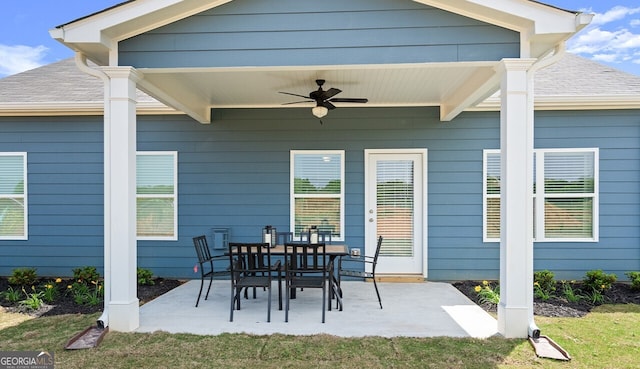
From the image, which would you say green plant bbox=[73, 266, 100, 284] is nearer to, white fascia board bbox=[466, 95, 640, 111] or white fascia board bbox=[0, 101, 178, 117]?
white fascia board bbox=[0, 101, 178, 117]

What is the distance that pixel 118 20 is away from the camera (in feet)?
11.5

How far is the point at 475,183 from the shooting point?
5875mm

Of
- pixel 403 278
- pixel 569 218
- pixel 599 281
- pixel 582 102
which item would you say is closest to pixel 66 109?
pixel 403 278

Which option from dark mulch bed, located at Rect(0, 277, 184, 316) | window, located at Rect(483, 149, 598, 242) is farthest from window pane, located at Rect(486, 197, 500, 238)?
dark mulch bed, located at Rect(0, 277, 184, 316)

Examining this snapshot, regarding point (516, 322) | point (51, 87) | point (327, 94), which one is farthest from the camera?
point (51, 87)

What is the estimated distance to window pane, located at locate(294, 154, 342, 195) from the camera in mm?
6004

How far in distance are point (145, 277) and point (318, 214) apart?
267 cm

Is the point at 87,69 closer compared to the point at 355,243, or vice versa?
the point at 87,69

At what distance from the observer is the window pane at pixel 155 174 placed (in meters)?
6.09

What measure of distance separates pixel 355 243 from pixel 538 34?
11.9 ft

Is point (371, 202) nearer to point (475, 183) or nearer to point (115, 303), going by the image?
point (475, 183)

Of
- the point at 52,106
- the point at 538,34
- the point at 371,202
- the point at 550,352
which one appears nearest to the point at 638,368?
the point at 550,352

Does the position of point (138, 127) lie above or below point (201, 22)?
below

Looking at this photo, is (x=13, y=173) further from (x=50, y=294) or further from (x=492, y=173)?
(x=492, y=173)
